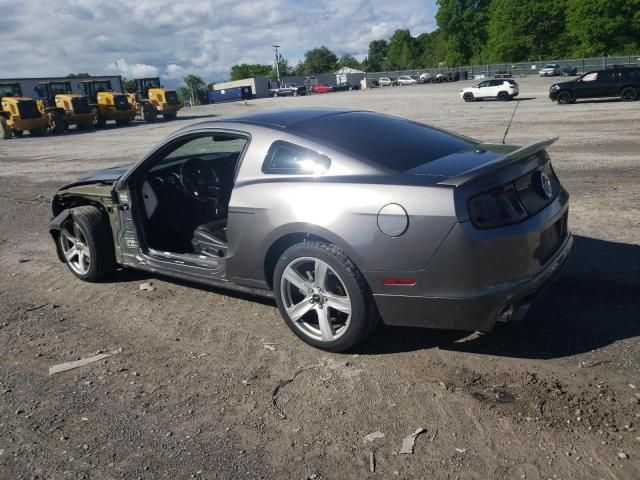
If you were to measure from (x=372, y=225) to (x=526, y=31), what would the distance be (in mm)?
94477

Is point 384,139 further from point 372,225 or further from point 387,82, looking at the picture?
point 387,82

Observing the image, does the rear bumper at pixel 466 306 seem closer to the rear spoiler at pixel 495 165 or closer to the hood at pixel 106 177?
the rear spoiler at pixel 495 165

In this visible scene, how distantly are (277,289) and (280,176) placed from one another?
30.2 inches

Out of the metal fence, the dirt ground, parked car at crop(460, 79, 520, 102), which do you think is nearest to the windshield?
parked car at crop(460, 79, 520, 102)

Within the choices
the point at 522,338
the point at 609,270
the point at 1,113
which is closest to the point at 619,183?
the point at 609,270

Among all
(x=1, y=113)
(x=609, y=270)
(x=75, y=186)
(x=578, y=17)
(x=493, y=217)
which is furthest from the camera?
(x=578, y=17)

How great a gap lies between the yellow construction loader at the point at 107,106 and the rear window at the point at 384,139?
1245 inches

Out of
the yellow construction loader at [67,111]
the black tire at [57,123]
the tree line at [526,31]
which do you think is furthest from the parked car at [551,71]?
the black tire at [57,123]

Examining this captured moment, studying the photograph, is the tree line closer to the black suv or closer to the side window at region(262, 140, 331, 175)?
the black suv

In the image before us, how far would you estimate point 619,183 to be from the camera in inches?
316

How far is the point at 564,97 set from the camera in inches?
1013

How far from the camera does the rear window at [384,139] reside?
3623mm

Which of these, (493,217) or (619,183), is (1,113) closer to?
(619,183)

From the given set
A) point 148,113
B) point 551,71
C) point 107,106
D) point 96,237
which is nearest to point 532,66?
point 551,71
